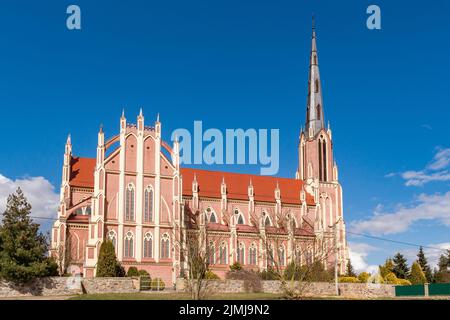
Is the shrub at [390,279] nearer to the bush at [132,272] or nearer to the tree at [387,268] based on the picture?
the tree at [387,268]

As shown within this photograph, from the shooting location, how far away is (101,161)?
2379 inches

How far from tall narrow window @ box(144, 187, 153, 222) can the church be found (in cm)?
11

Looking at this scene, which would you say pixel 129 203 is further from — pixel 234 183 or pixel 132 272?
pixel 234 183

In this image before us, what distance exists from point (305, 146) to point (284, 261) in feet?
64.3

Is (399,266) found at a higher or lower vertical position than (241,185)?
lower

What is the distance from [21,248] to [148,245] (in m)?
22.3

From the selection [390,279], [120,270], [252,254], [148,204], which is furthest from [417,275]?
[120,270]

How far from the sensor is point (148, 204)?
204ft

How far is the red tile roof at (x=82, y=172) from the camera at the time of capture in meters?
62.7

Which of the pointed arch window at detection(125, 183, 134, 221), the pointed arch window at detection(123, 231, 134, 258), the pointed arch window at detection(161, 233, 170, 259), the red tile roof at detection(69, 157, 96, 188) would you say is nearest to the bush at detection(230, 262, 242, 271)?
the pointed arch window at detection(161, 233, 170, 259)

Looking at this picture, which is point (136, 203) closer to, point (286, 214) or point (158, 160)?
point (158, 160)

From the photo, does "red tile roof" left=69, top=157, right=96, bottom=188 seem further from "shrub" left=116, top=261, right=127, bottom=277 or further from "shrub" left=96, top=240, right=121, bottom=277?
"shrub" left=96, top=240, right=121, bottom=277

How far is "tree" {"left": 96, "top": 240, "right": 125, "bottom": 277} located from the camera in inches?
2020
